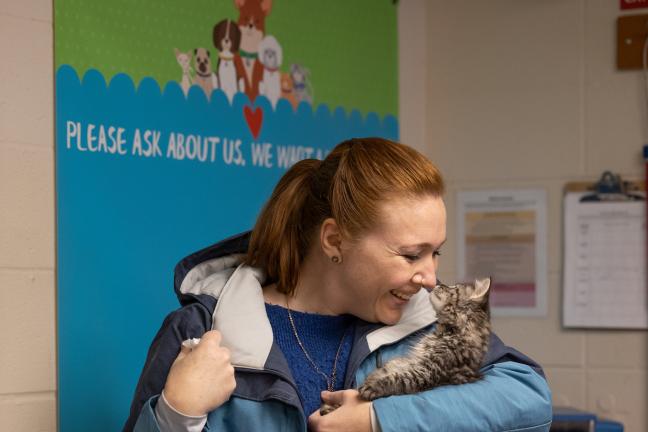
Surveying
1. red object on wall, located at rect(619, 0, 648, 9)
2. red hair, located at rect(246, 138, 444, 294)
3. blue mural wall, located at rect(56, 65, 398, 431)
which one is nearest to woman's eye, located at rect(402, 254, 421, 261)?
red hair, located at rect(246, 138, 444, 294)

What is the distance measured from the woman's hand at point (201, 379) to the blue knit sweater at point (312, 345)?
0.22 metres

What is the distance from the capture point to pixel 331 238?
2.00m

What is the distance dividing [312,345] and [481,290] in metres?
0.40

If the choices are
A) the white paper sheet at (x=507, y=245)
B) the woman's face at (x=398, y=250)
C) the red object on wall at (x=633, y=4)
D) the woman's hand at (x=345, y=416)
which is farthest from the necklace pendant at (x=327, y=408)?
the red object on wall at (x=633, y=4)

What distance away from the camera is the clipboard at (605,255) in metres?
3.31

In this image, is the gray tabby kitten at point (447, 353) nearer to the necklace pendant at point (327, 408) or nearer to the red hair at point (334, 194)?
the necklace pendant at point (327, 408)

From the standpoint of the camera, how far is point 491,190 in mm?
3527

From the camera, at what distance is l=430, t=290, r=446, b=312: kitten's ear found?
6.25ft

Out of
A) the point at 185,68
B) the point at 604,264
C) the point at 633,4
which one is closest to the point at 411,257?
the point at 185,68

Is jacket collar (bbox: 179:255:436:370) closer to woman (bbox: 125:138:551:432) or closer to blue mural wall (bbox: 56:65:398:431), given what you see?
woman (bbox: 125:138:551:432)

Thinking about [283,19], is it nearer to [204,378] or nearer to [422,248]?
[422,248]

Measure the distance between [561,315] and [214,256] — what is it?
1.74 meters

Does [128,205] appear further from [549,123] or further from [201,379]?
[549,123]

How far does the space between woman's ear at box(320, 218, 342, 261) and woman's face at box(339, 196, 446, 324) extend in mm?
23
